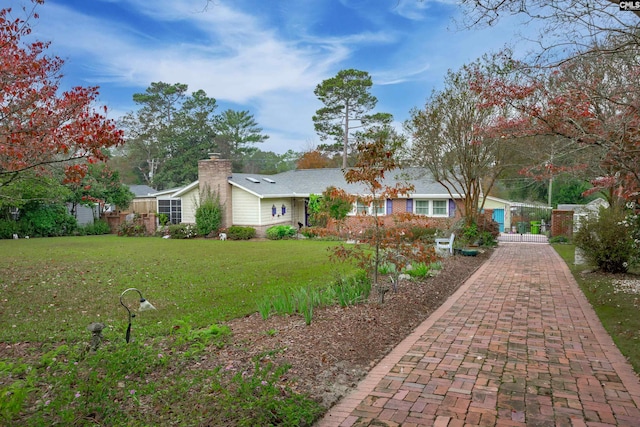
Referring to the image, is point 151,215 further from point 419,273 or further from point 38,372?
point 38,372

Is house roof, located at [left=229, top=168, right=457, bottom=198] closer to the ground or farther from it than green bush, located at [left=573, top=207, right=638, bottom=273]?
farther from it

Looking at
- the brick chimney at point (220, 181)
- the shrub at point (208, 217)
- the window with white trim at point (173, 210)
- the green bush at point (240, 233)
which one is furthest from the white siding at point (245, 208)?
the window with white trim at point (173, 210)

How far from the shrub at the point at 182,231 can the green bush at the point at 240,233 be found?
6.95ft

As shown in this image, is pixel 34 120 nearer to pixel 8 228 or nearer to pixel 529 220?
pixel 8 228

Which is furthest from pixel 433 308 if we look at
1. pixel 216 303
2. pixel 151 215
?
pixel 151 215

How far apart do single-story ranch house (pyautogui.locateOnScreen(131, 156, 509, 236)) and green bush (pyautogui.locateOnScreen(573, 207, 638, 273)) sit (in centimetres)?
1114

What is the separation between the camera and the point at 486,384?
427cm

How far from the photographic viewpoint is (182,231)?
2308cm

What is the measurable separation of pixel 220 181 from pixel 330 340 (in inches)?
766

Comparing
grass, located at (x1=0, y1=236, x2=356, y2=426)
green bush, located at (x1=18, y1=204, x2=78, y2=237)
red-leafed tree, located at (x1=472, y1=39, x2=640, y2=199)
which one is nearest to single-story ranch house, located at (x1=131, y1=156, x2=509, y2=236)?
green bush, located at (x1=18, y1=204, x2=78, y2=237)

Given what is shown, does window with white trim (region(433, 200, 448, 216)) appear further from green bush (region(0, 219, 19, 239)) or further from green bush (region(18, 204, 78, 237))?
green bush (region(0, 219, 19, 239))

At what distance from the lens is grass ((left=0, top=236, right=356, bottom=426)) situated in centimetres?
328

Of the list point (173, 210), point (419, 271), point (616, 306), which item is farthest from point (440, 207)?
point (616, 306)

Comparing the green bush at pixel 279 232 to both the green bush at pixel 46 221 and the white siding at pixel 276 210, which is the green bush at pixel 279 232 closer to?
the white siding at pixel 276 210
